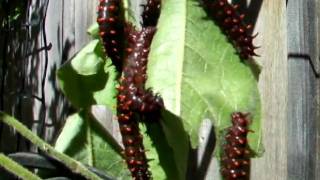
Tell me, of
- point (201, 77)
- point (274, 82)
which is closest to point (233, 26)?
point (201, 77)

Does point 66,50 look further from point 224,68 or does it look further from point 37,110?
point 224,68

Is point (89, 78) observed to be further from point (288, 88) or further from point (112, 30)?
point (288, 88)

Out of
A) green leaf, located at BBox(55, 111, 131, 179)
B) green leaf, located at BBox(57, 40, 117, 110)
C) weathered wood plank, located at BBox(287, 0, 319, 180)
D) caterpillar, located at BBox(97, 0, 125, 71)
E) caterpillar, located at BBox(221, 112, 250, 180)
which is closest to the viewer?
caterpillar, located at BBox(221, 112, 250, 180)

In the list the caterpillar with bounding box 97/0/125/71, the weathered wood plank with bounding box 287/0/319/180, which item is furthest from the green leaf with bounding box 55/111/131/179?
the weathered wood plank with bounding box 287/0/319/180

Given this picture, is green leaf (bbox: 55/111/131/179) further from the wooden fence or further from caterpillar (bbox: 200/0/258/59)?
caterpillar (bbox: 200/0/258/59)

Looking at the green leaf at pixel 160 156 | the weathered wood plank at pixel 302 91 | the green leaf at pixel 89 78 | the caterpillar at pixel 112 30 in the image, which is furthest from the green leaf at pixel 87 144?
the weathered wood plank at pixel 302 91

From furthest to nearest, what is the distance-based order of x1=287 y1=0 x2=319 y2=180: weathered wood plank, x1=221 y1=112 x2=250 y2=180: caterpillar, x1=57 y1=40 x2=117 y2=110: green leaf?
x1=287 y1=0 x2=319 y2=180: weathered wood plank < x1=57 y1=40 x2=117 y2=110: green leaf < x1=221 y1=112 x2=250 y2=180: caterpillar
